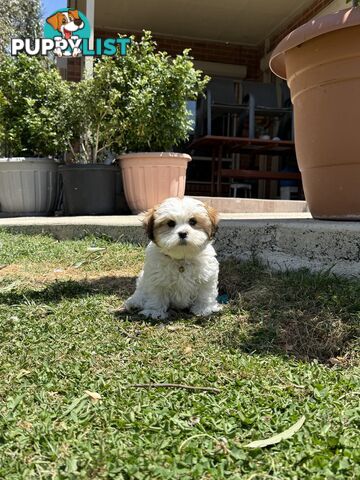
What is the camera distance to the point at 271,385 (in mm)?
2078

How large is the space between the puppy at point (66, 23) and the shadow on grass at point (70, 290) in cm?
611

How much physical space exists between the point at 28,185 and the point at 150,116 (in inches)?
80.6

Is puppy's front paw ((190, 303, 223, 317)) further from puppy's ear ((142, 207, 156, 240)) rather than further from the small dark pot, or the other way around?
the small dark pot

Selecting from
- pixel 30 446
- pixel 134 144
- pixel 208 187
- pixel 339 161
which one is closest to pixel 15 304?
pixel 30 446

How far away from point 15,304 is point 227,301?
139 centimetres

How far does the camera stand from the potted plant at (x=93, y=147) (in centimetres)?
668

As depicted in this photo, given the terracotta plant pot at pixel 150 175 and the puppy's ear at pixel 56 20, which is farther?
the puppy's ear at pixel 56 20

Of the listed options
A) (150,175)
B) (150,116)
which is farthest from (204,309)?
(150,116)

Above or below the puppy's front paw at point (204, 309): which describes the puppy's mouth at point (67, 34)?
above

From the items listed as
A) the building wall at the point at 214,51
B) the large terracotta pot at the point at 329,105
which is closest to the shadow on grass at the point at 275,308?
the large terracotta pot at the point at 329,105

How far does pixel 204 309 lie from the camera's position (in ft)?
10.3

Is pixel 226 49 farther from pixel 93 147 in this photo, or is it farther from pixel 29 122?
pixel 29 122

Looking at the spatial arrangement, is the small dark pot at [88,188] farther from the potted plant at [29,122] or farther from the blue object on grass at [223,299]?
the blue object on grass at [223,299]

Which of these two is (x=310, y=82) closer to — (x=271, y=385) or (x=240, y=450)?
(x=271, y=385)
